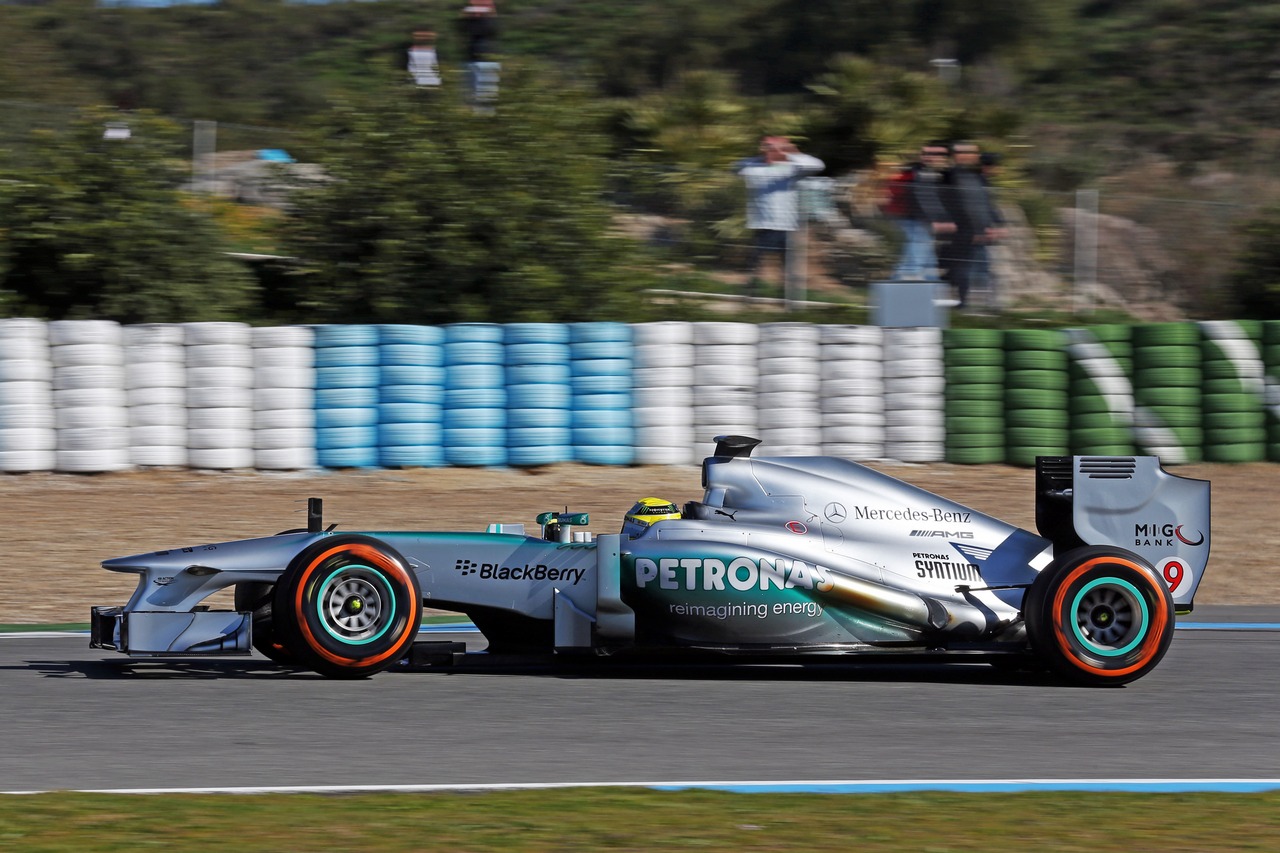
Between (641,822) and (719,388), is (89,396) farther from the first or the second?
(641,822)

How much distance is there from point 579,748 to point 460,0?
38536 millimetres

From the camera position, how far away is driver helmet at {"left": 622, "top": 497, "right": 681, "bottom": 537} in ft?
24.6

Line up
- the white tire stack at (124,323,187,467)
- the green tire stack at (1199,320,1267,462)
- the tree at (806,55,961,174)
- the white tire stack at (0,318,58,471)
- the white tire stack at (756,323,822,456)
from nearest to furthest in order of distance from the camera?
the white tire stack at (0,318,58,471), the white tire stack at (124,323,187,467), the white tire stack at (756,323,822,456), the green tire stack at (1199,320,1267,462), the tree at (806,55,961,174)

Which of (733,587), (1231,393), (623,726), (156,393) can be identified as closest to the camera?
(623,726)

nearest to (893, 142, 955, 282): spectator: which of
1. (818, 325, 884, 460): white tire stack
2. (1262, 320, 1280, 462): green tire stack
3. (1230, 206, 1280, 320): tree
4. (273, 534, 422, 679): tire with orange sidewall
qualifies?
(818, 325, 884, 460): white tire stack

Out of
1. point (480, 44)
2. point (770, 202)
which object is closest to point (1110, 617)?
point (770, 202)

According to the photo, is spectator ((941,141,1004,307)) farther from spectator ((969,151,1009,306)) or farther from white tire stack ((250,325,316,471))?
white tire stack ((250,325,316,471))

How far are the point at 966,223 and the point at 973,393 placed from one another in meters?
2.26

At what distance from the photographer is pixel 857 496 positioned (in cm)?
740

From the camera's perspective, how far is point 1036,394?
14289 millimetres

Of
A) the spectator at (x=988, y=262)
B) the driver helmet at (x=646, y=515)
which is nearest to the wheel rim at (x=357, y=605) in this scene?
the driver helmet at (x=646, y=515)

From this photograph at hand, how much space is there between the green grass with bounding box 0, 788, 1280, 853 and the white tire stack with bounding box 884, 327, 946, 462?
355 inches

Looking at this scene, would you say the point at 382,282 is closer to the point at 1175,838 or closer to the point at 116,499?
the point at 116,499

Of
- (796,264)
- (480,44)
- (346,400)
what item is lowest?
(346,400)
